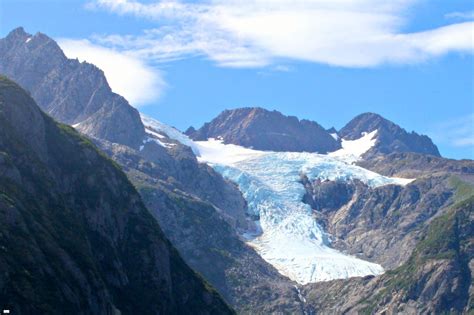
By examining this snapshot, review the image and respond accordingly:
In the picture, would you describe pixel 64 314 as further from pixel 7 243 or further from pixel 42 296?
pixel 7 243

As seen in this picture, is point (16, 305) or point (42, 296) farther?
point (42, 296)

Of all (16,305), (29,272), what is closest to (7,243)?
(29,272)

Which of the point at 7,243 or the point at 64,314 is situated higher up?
the point at 7,243

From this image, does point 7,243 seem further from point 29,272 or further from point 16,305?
point 16,305

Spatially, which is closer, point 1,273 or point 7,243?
point 1,273

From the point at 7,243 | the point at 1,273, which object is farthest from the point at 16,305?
the point at 7,243

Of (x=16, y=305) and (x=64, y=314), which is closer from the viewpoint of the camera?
(x=16, y=305)

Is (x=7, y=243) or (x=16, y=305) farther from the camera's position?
(x=7, y=243)

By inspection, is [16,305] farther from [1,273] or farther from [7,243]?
[7,243]
